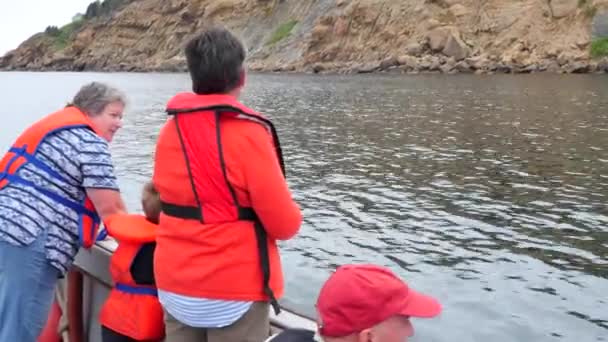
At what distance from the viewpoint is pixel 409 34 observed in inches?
2753

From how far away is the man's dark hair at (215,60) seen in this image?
348 centimetres

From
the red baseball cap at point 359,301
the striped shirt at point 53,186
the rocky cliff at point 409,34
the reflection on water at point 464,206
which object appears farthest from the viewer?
the rocky cliff at point 409,34

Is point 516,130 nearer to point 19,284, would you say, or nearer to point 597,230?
point 597,230

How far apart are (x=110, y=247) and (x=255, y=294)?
1658 millimetres

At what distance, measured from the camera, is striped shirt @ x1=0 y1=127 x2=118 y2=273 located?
402 centimetres

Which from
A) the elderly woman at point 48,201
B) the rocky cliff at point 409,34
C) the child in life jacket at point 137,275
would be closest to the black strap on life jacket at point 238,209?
the child in life jacket at point 137,275

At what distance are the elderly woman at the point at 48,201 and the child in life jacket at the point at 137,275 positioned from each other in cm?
14

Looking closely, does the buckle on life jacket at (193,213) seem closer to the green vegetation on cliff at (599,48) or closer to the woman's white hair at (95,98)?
the woman's white hair at (95,98)

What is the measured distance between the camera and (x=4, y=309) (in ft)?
13.6

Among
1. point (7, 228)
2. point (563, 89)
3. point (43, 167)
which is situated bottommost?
point (563, 89)

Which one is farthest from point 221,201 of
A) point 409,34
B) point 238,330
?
point 409,34

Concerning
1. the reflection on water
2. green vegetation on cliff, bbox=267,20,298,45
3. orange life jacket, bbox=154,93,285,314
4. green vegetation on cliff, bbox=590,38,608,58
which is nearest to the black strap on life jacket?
orange life jacket, bbox=154,93,285,314

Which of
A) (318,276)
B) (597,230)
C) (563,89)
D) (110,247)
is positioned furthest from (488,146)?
(563,89)

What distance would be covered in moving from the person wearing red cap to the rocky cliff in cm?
4725
